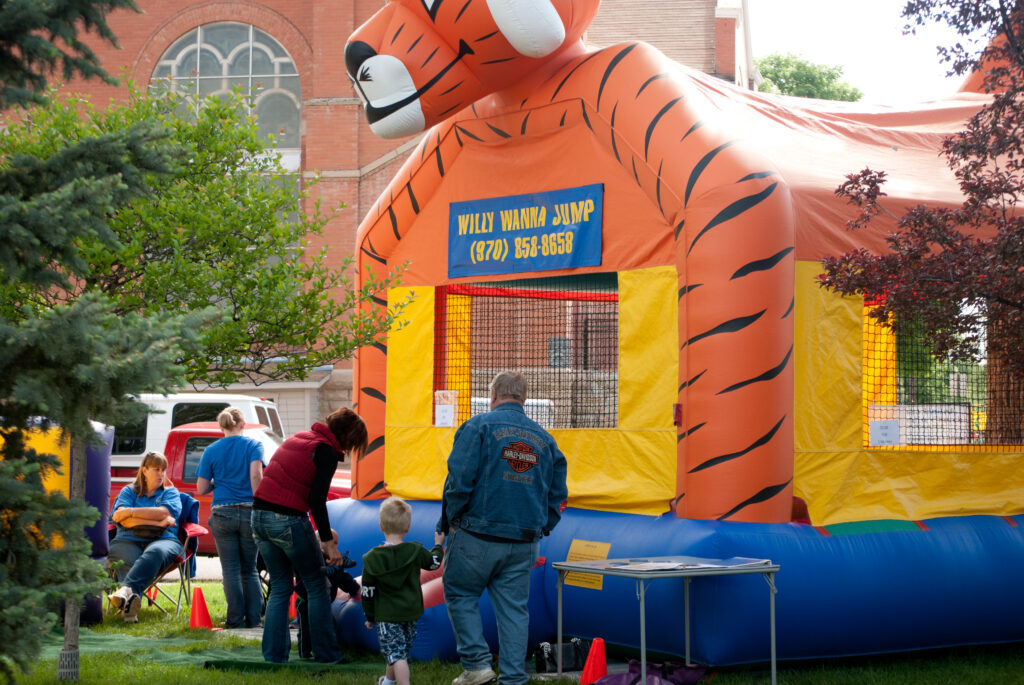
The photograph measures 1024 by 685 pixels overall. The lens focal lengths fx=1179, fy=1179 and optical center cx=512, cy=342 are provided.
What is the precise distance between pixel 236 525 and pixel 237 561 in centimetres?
29

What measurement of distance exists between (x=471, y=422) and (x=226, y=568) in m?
3.76

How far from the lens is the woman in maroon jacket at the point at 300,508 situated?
6.96 meters

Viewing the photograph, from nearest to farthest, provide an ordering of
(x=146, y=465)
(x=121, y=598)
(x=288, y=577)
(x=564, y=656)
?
(x=564, y=656) → (x=288, y=577) → (x=121, y=598) → (x=146, y=465)

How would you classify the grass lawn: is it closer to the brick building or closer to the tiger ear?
the tiger ear

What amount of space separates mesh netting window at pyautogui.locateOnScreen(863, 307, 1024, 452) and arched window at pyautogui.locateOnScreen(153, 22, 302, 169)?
2266cm

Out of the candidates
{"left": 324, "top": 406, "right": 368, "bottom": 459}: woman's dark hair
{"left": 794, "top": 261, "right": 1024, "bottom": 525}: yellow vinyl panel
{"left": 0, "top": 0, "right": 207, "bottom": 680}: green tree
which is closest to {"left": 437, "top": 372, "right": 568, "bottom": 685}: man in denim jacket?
{"left": 324, "top": 406, "right": 368, "bottom": 459}: woman's dark hair

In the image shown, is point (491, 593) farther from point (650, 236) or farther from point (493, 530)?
point (650, 236)

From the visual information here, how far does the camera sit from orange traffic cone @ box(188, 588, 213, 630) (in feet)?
29.9

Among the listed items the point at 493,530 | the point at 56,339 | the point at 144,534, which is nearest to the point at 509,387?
the point at 493,530

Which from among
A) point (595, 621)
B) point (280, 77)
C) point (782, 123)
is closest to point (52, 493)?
point (595, 621)

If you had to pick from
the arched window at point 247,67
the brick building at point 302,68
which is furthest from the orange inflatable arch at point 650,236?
the arched window at point 247,67

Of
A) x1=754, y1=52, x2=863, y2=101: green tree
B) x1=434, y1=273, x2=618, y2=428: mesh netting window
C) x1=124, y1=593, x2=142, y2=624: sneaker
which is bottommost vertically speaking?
x1=124, y1=593, x2=142, y2=624: sneaker

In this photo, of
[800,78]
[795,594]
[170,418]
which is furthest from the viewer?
[800,78]

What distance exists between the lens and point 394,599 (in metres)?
6.25
